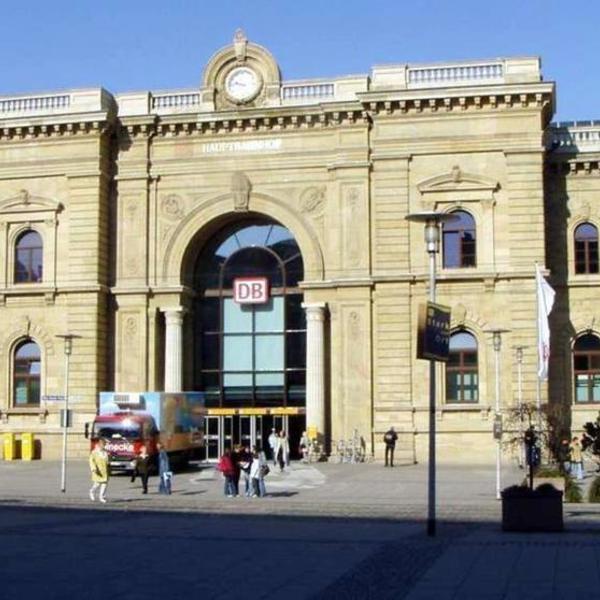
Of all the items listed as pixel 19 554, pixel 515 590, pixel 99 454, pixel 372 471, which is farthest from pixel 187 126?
pixel 515 590

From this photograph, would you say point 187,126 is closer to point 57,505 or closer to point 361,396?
point 361,396

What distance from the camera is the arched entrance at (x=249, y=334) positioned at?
54.7m

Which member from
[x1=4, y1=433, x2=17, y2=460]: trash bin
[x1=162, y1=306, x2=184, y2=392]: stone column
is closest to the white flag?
[x1=162, y1=306, x2=184, y2=392]: stone column

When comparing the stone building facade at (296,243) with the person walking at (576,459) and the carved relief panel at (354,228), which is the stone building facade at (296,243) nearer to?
the carved relief panel at (354,228)

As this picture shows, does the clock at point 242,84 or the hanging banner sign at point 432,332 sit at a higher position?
the clock at point 242,84

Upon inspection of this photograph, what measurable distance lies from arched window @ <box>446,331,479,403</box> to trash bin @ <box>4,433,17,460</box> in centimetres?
1934

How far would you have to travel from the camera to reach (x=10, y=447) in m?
53.0

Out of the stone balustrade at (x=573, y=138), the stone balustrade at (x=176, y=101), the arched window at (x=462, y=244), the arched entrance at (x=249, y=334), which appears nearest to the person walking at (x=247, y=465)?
the arched entrance at (x=249, y=334)

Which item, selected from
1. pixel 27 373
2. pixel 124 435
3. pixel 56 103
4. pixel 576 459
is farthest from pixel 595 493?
pixel 56 103

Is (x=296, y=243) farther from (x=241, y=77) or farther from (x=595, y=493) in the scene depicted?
(x=595, y=493)

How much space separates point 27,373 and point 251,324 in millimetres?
10547

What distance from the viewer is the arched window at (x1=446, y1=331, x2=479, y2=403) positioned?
50156 millimetres

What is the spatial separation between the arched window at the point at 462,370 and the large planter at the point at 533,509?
85.6 ft

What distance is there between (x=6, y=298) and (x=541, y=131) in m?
25.2
